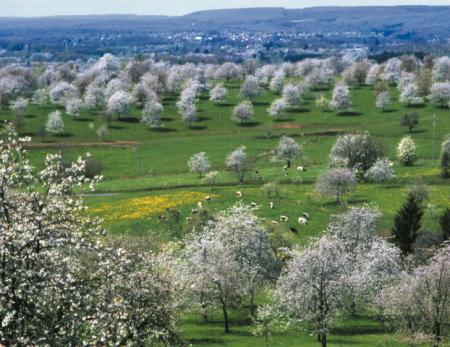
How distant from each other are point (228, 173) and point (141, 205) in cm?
2592

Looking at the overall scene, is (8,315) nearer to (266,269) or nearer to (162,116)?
(266,269)

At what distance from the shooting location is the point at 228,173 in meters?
109

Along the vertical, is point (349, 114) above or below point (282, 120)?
above

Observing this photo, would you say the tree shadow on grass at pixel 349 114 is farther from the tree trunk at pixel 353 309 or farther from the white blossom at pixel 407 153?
the tree trunk at pixel 353 309

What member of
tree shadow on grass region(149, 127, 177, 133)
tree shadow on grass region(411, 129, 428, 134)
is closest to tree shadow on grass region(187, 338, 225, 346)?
tree shadow on grass region(411, 129, 428, 134)

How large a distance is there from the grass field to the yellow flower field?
0.12 metres

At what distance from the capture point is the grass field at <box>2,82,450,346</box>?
53094mm

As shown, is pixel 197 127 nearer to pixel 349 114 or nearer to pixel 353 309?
pixel 349 114

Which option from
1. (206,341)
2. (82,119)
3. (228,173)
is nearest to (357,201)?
(228,173)

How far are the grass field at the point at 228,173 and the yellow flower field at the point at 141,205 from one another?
0.40ft

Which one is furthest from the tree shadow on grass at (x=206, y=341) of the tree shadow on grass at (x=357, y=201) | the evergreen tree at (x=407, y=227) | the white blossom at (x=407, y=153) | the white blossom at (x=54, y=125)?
the white blossom at (x=54, y=125)

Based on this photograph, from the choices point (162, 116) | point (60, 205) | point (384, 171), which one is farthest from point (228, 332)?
point (162, 116)

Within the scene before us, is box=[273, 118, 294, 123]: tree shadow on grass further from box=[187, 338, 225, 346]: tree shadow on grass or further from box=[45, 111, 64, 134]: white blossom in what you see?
box=[187, 338, 225, 346]: tree shadow on grass

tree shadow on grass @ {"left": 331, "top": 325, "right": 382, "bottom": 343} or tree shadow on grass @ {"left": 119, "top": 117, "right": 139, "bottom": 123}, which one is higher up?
tree shadow on grass @ {"left": 331, "top": 325, "right": 382, "bottom": 343}
